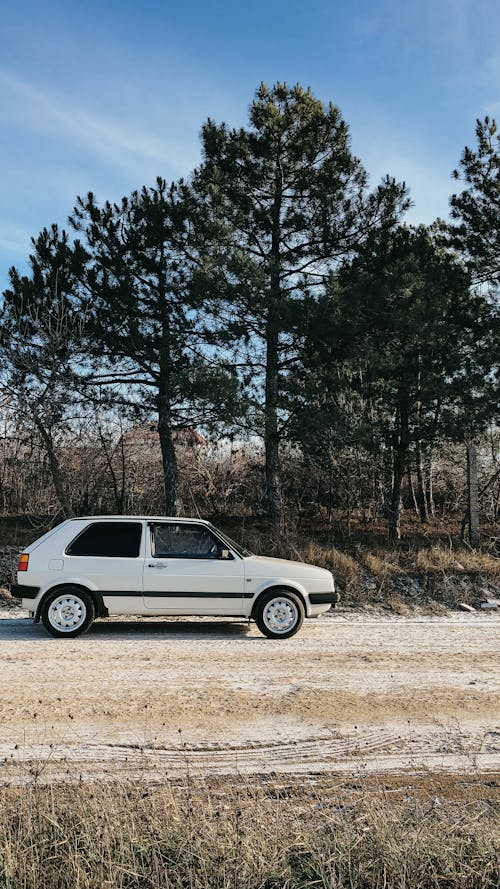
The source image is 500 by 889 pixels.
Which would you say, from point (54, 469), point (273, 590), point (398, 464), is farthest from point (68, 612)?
point (398, 464)

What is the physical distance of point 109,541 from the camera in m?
9.58

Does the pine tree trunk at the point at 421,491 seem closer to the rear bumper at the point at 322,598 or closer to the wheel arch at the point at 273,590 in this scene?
the rear bumper at the point at 322,598

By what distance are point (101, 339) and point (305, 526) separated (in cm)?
744

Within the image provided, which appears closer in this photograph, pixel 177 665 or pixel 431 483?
pixel 177 665

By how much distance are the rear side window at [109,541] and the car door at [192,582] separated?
0.23 meters

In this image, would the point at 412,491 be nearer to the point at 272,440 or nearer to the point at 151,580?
the point at 272,440

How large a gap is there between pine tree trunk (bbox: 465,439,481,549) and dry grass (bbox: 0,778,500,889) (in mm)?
12970

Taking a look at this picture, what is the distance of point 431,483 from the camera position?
21609mm

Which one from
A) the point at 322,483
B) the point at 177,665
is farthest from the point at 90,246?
the point at 177,665

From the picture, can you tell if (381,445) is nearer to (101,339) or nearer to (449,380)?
(449,380)

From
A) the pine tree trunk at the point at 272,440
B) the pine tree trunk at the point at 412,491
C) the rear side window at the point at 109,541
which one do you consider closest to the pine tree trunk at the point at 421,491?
the pine tree trunk at the point at 412,491

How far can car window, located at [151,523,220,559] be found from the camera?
958 cm

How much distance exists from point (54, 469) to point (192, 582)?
9354mm

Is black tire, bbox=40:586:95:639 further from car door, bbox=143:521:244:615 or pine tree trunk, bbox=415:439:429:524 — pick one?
pine tree trunk, bbox=415:439:429:524
